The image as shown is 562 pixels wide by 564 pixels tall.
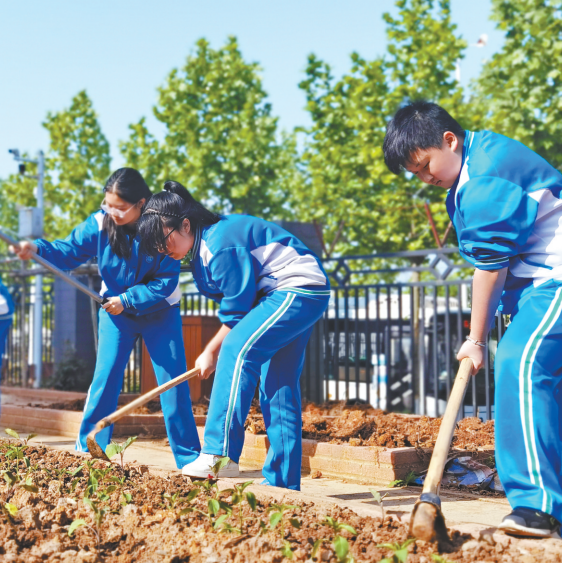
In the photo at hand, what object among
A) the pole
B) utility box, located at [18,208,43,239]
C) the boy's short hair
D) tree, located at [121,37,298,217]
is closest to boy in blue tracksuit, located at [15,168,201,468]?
the boy's short hair

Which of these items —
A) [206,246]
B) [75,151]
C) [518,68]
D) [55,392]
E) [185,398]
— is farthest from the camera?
[75,151]

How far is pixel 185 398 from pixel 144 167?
1692cm

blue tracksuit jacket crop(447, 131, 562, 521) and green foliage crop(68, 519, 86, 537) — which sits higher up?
blue tracksuit jacket crop(447, 131, 562, 521)

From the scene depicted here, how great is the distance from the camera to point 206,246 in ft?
11.6

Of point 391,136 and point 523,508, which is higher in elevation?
point 391,136

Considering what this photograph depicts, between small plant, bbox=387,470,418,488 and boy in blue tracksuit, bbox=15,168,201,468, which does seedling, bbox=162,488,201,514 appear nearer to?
boy in blue tracksuit, bbox=15,168,201,468

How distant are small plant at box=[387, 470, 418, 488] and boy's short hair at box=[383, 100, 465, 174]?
81.1 inches

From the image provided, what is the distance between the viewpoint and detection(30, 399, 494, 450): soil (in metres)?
4.78

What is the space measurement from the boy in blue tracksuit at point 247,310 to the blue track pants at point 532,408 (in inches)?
47.5

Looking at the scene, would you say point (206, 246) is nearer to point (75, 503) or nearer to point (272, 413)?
point (272, 413)

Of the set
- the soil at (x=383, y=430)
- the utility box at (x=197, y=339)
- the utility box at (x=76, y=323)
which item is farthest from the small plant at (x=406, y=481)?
the utility box at (x=76, y=323)

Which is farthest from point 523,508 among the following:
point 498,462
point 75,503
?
point 75,503

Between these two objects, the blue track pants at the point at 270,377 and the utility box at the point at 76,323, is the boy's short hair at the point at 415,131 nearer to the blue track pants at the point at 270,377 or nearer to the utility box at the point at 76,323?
the blue track pants at the point at 270,377

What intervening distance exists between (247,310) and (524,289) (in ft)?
4.42
